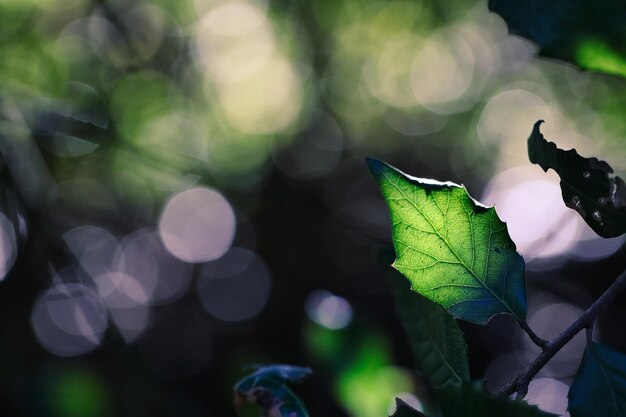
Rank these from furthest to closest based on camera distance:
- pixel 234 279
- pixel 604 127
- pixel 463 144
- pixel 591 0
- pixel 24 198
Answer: pixel 234 279 → pixel 463 144 → pixel 604 127 → pixel 24 198 → pixel 591 0

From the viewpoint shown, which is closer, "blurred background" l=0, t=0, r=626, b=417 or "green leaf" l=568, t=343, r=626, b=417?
"green leaf" l=568, t=343, r=626, b=417

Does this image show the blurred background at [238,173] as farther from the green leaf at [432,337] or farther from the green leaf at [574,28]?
the green leaf at [574,28]

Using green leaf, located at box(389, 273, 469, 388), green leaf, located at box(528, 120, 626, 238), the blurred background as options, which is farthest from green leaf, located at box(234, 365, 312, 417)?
the blurred background

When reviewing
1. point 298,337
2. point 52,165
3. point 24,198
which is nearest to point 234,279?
point 298,337

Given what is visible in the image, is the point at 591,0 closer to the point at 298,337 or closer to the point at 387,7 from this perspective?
the point at 387,7

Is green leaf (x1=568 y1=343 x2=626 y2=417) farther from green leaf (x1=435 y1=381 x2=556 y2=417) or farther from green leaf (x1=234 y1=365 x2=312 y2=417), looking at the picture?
green leaf (x1=234 y1=365 x2=312 y2=417)

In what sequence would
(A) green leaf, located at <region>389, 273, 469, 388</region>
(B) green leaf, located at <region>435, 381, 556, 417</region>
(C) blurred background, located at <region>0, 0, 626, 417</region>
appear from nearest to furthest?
(B) green leaf, located at <region>435, 381, 556, 417</region> < (A) green leaf, located at <region>389, 273, 469, 388</region> < (C) blurred background, located at <region>0, 0, 626, 417</region>

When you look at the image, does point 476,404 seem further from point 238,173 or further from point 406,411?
point 238,173
